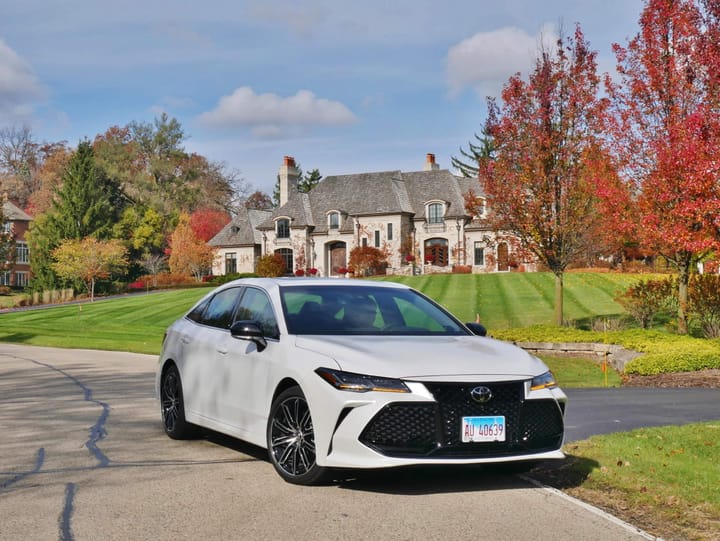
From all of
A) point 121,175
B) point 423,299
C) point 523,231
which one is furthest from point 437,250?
point 423,299

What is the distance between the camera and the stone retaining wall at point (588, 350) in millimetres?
19109

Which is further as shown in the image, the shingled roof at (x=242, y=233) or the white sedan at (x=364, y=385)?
the shingled roof at (x=242, y=233)

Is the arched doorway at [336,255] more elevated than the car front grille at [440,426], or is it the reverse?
the arched doorway at [336,255]

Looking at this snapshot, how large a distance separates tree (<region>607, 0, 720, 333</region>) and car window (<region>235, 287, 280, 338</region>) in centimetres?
1258

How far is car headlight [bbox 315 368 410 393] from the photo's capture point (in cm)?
645

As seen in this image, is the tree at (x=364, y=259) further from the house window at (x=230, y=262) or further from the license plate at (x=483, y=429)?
the license plate at (x=483, y=429)

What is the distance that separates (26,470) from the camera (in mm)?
7445

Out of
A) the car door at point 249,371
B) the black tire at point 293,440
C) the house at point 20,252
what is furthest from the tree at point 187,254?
the black tire at point 293,440

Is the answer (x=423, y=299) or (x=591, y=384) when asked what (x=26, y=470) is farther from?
(x=591, y=384)

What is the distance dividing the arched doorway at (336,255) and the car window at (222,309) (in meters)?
62.7

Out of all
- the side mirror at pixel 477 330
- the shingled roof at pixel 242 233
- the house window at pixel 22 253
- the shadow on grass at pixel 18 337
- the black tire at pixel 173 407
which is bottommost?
the shadow on grass at pixel 18 337

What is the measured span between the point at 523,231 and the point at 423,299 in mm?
15744

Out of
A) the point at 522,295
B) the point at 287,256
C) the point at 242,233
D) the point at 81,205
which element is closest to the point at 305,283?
the point at 522,295

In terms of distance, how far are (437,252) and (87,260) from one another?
25.7m
